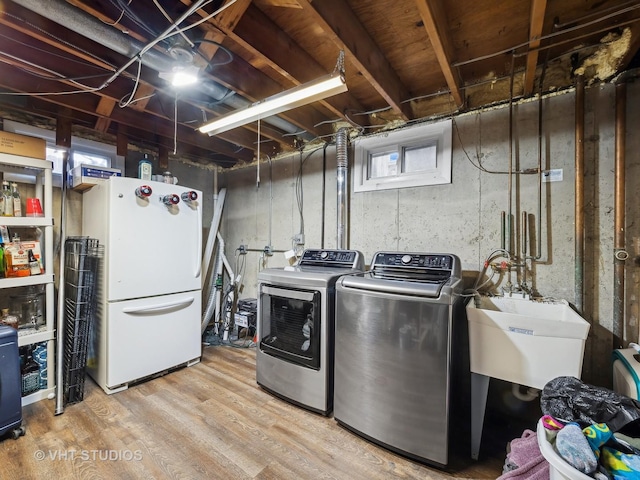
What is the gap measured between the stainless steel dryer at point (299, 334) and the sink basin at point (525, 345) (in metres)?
0.96

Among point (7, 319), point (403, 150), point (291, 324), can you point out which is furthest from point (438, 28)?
point (7, 319)

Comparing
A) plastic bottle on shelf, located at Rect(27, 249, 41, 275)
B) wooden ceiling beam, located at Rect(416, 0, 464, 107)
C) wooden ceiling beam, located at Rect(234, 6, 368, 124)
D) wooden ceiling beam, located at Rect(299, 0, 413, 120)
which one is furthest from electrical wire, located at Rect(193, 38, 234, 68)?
plastic bottle on shelf, located at Rect(27, 249, 41, 275)

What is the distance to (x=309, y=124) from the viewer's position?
275cm

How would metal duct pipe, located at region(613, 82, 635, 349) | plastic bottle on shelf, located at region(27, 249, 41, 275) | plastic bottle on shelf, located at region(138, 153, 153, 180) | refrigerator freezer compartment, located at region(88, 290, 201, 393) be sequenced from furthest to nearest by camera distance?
plastic bottle on shelf, located at region(138, 153, 153, 180) → refrigerator freezer compartment, located at region(88, 290, 201, 393) → plastic bottle on shelf, located at region(27, 249, 41, 275) → metal duct pipe, located at region(613, 82, 635, 349)

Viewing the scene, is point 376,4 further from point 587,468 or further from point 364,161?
point 587,468

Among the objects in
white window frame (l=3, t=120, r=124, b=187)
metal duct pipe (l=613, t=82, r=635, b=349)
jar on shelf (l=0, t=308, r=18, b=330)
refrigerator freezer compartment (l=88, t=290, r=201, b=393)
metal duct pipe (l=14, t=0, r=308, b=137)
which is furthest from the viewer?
white window frame (l=3, t=120, r=124, b=187)

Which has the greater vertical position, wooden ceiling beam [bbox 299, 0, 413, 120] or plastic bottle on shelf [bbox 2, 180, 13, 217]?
wooden ceiling beam [bbox 299, 0, 413, 120]

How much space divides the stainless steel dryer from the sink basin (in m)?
0.96

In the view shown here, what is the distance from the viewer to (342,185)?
2.81 m

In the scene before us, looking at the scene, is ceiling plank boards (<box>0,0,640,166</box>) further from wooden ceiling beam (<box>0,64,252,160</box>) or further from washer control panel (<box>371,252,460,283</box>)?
washer control panel (<box>371,252,460,283</box>)

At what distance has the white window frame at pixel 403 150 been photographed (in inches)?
93.0

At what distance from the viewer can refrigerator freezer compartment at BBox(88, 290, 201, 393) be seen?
2297 millimetres

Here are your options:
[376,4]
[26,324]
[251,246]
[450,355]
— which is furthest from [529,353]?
[26,324]

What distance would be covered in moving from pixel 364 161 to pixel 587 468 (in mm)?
2535
